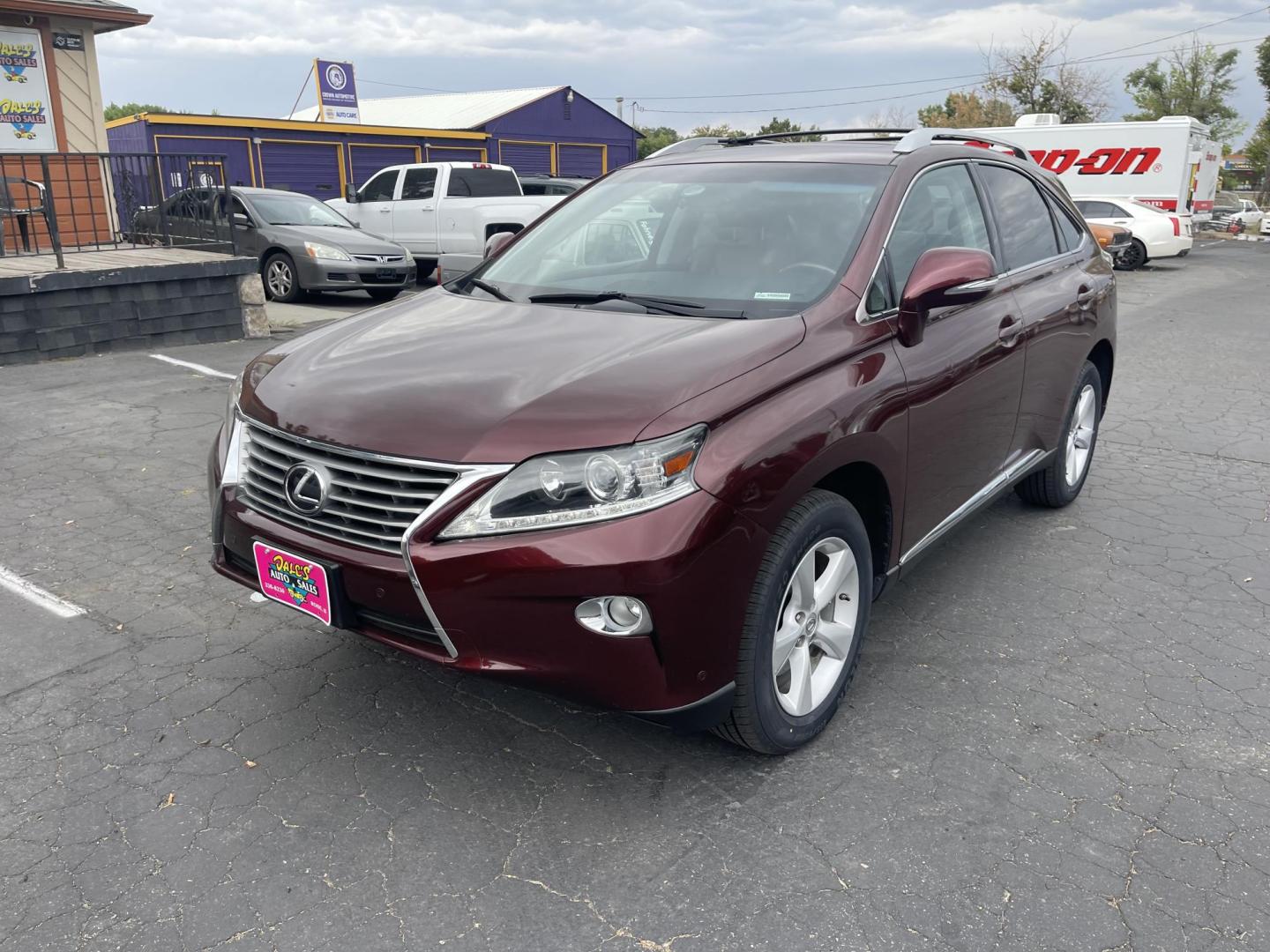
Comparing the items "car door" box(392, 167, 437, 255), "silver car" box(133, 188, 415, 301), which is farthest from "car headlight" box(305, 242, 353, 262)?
"car door" box(392, 167, 437, 255)

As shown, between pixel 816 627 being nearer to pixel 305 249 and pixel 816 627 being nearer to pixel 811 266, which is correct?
pixel 811 266

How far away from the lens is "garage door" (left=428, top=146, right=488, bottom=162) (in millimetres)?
28375

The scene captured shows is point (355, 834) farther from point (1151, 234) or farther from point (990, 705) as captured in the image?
point (1151, 234)

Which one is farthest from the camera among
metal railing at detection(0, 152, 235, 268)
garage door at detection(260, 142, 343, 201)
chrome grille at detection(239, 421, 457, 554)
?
garage door at detection(260, 142, 343, 201)

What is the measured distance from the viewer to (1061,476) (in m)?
5.04

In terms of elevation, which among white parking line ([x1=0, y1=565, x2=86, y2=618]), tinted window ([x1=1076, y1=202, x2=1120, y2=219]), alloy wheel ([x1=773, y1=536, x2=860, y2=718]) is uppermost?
tinted window ([x1=1076, y1=202, x2=1120, y2=219])

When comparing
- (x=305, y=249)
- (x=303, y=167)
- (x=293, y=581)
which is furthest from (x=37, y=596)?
(x=303, y=167)

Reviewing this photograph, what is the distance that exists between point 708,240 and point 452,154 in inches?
1083

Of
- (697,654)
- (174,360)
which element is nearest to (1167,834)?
(697,654)

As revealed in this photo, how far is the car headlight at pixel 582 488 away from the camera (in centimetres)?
246

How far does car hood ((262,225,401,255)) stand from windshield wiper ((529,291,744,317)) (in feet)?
32.1

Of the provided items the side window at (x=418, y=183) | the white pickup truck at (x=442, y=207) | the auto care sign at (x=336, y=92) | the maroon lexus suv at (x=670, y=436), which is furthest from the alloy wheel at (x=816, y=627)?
the auto care sign at (x=336, y=92)

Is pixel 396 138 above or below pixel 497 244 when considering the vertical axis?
above

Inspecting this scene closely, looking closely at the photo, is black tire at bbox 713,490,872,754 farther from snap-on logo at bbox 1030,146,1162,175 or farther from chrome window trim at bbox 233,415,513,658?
snap-on logo at bbox 1030,146,1162,175
